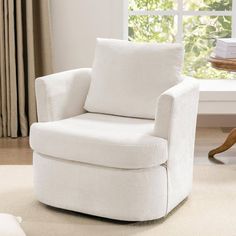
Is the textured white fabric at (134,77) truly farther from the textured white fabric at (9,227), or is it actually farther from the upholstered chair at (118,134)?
the textured white fabric at (9,227)

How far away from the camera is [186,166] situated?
433cm

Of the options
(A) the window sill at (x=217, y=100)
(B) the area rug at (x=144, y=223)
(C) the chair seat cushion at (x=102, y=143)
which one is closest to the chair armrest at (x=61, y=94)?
(C) the chair seat cushion at (x=102, y=143)

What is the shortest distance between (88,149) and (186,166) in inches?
27.1

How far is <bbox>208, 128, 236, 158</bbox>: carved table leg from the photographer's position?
5.34 meters

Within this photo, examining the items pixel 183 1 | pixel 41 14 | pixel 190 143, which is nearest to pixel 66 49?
pixel 41 14

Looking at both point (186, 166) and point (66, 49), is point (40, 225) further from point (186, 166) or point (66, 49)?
point (66, 49)

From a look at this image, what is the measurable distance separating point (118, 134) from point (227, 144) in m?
1.56

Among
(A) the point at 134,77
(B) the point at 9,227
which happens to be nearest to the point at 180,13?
(A) the point at 134,77

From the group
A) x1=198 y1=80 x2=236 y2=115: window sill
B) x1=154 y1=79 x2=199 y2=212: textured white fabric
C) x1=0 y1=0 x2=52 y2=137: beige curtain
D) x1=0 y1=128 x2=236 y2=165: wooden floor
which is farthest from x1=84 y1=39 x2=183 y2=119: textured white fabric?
x1=198 y1=80 x2=236 y2=115: window sill

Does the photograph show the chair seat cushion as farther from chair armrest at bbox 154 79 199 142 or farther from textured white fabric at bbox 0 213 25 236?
textured white fabric at bbox 0 213 25 236

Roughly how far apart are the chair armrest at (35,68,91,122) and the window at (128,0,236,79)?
1857 mm

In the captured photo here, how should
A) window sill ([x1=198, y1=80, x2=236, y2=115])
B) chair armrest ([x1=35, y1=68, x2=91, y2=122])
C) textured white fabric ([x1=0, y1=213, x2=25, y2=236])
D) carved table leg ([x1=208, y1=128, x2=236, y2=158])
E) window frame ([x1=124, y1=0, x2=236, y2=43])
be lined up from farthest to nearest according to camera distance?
window frame ([x1=124, y1=0, x2=236, y2=43]) < window sill ([x1=198, y1=80, x2=236, y2=115]) < carved table leg ([x1=208, y1=128, x2=236, y2=158]) < chair armrest ([x1=35, y1=68, x2=91, y2=122]) < textured white fabric ([x1=0, y1=213, x2=25, y2=236])

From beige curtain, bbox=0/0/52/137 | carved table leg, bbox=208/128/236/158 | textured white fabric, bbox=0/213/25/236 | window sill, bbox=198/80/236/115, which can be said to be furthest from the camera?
window sill, bbox=198/80/236/115

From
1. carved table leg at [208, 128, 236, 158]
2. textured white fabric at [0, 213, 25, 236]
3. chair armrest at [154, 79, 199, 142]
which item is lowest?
carved table leg at [208, 128, 236, 158]
